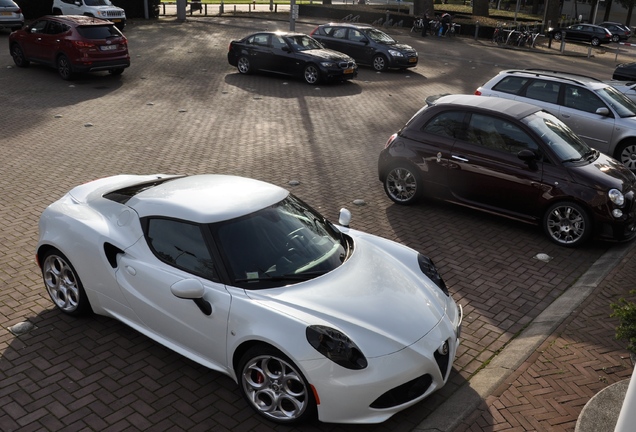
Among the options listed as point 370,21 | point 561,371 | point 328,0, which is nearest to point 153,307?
point 561,371

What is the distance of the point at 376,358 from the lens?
4582mm

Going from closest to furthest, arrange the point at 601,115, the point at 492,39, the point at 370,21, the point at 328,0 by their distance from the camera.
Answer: the point at 601,115 < the point at 492,39 < the point at 370,21 < the point at 328,0

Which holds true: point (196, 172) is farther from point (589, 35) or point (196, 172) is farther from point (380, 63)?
point (589, 35)

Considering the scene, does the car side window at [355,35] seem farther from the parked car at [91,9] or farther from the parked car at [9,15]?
the parked car at [9,15]

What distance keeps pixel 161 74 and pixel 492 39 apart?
69.9 ft

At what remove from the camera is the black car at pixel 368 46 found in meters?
22.0

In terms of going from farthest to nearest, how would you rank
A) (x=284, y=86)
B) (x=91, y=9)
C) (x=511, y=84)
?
(x=91, y=9) < (x=284, y=86) < (x=511, y=84)

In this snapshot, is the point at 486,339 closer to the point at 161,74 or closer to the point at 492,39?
the point at 161,74

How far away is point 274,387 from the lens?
483 centimetres

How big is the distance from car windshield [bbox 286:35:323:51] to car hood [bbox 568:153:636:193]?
12436mm

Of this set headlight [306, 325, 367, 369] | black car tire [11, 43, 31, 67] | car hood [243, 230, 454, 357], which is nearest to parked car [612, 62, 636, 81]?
car hood [243, 230, 454, 357]

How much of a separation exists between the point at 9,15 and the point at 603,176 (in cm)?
2402

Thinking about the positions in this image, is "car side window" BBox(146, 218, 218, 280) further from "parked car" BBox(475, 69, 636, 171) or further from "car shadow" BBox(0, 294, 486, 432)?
"parked car" BBox(475, 69, 636, 171)

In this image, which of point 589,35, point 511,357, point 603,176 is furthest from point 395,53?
point 589,35
